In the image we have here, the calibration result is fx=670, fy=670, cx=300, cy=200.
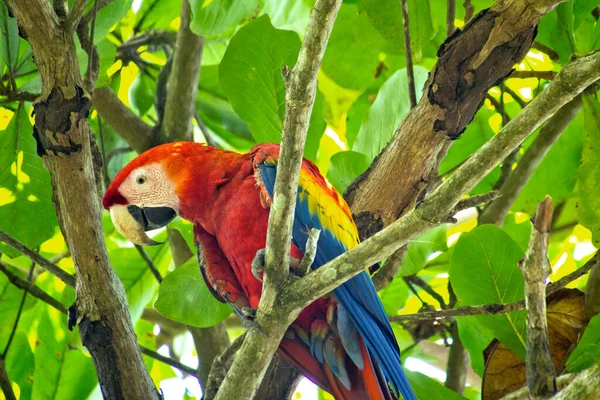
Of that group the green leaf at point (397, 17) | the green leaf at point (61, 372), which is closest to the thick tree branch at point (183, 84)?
the green leaf at point (397, 17)

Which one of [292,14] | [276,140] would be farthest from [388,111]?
[292,14]

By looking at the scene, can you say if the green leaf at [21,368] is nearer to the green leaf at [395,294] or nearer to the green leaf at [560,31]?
the green leaf at [395,294]

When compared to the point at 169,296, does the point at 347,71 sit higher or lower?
higher

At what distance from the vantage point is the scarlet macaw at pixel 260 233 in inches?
64.8

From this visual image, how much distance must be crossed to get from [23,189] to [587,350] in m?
1.49

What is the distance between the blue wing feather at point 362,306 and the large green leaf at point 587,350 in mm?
376

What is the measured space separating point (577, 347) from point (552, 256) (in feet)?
3.33

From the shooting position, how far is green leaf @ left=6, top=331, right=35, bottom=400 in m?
2.01

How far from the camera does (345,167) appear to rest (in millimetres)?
1957

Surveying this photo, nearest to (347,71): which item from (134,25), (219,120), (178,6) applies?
(219,120)

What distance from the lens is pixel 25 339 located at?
80.4 inches

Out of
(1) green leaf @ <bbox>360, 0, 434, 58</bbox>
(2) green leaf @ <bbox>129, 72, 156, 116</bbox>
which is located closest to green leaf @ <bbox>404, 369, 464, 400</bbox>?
(1) green leaf @ <bbox>360, 0, 434, 58</bbox>

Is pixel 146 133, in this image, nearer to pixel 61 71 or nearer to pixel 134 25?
pixel 134 25

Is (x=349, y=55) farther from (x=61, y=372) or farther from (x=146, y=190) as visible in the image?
(x=61, y=372)
